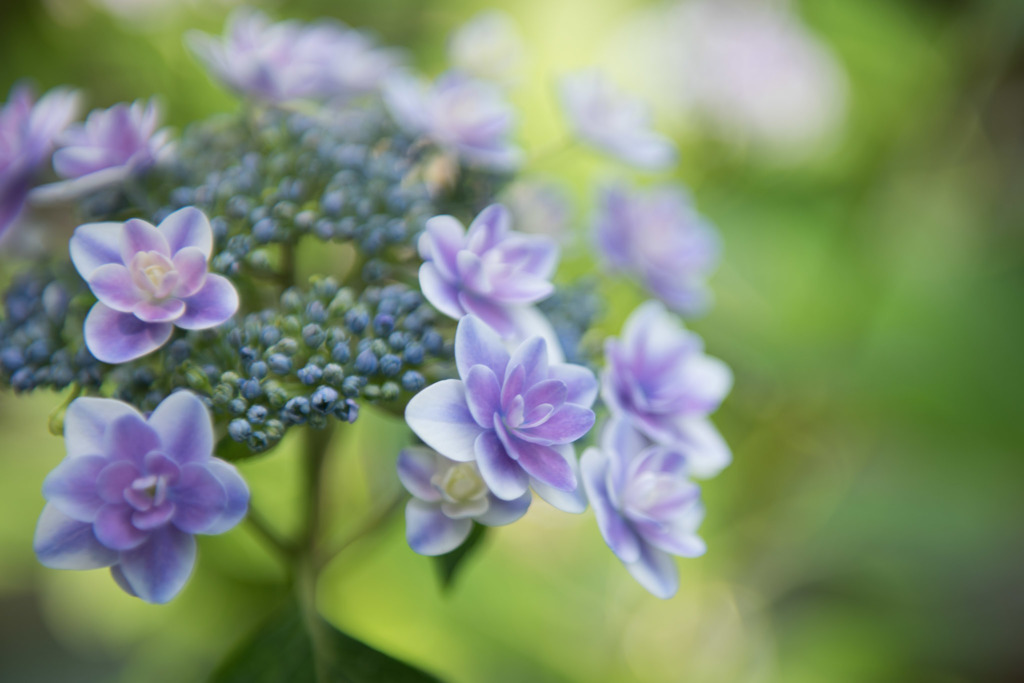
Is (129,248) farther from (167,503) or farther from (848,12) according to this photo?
(848,12)

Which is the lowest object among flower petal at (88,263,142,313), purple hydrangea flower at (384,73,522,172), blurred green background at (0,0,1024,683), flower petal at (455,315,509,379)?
blurred green background at (0,0,1024,683)

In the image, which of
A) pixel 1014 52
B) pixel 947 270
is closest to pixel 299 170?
pixel 947 270

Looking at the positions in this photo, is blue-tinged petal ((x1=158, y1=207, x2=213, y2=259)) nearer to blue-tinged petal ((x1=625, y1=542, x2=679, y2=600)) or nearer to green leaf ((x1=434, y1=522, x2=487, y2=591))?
green leaf ((x1=434, y1=522, x2=487, y2=591))

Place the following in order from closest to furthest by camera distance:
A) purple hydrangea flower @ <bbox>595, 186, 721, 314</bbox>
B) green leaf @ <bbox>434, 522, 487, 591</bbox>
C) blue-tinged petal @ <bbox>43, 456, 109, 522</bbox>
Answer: blue-tinged petal @ <bbox>43, 456, 109, 522</bbox> → green leaf @ <bbox>434, 522, 487, 591</bbox> → purple hydrangea flower @ <bbox>595, 186, 721, 314</bbox>

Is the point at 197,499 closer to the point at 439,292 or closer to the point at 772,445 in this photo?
the point at 439,292

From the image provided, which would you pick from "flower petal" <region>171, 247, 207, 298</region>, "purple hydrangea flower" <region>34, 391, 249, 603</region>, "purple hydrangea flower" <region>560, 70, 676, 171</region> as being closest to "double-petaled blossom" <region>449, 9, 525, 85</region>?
"purple hydrangea flower" <region>560, 70, 676, 171</region>

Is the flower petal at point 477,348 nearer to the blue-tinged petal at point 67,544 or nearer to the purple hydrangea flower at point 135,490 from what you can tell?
the purple hydrangea flower at point 135,490

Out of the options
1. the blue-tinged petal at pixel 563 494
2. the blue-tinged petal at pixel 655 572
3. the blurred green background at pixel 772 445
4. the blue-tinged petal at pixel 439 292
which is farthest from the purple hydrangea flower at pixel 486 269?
the blurred green background at pixel 772 445
